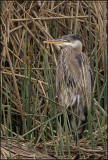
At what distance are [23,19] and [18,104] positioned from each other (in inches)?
38.2

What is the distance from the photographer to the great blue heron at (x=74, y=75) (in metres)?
3.92

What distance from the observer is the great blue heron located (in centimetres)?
392

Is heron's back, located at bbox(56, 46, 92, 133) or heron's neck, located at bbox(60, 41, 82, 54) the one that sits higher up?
heron's neck, located at bbox(60, 41, 82, 54)

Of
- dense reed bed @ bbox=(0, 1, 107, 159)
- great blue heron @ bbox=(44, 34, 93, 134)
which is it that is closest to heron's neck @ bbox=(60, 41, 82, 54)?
great blue heron @ bbox=(44, 34, 93, 134)

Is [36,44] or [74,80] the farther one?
[36,44]

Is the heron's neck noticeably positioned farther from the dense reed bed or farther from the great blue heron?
the dense reed bed

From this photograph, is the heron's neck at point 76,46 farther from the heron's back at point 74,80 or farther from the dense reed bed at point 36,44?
the dense reed bed at point 36,44

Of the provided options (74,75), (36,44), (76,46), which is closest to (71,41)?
(76,46)

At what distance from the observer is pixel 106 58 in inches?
94.5

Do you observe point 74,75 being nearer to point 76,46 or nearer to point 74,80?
point 74,80

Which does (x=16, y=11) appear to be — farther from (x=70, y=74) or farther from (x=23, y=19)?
(x=70, y=74)

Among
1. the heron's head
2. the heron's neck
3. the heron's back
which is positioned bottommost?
the heron's back

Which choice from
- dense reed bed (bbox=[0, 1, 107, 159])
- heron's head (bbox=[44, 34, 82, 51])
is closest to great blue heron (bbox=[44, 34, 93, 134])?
heron's head (bbox=[44, 34, 82, 51])

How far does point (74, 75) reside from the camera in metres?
4.04
